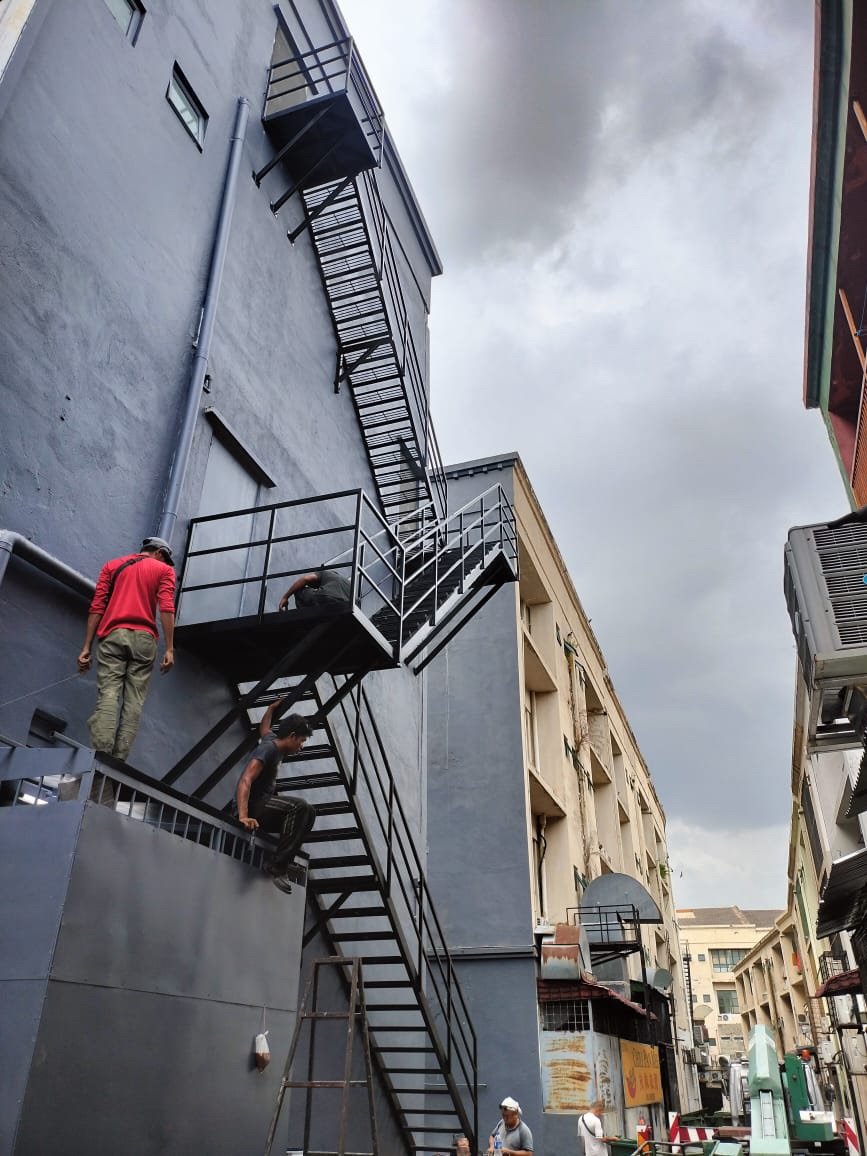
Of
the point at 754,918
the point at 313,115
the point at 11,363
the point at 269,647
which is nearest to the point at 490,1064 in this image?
the point at 269,647

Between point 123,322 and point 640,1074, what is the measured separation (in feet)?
69.0

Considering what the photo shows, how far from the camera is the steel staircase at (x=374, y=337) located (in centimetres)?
1320

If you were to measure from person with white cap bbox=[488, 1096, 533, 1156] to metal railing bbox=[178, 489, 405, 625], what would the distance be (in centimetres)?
628

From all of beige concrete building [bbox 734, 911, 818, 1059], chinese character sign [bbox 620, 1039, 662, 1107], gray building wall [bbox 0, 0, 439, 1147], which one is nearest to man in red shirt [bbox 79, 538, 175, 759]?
gray building wall [bbox 0, 0, 439, 1147]

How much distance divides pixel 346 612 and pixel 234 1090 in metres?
3.70

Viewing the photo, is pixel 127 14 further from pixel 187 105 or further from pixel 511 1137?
pixel 511 1137

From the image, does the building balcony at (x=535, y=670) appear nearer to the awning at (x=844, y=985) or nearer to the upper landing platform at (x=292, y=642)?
the awning at (x=844, y=985)

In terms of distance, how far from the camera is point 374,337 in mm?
13711

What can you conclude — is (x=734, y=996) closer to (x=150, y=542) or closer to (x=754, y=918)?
(x=754, y=918)

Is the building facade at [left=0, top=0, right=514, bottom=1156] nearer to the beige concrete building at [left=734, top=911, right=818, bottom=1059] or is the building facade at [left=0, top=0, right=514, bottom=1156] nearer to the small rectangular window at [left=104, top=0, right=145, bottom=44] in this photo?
the small rectangular window at [left=104, top=0, right=145, bottom=44]

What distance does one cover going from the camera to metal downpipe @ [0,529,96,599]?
6.43 metres

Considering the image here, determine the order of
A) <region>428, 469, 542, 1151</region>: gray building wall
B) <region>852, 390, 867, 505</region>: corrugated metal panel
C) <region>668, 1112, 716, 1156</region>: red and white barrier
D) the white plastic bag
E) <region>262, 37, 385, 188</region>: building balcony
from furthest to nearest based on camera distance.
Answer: <region>428, 469, 542, 1151</region>: gray building wall < <region>668, 1112, 716, 1156</region>: red and white barrier < <region>852, 390, 867, 505</region>: corrugated metal panel < <region>262, 37, 385, 188</region>: building balcony < the white plastic bag

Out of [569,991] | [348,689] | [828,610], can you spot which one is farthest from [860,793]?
[569,991]

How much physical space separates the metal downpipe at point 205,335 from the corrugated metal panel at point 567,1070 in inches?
533
